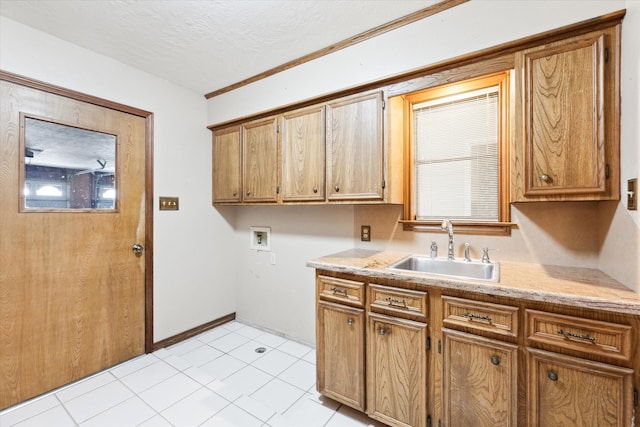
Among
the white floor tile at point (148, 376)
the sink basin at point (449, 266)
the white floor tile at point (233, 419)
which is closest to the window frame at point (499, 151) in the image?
the sink basin at point (449, 266)

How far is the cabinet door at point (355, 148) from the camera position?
1.91m

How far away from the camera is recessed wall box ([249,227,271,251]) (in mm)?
2934

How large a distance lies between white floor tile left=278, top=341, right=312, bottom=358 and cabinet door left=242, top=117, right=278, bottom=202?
4.51 feet

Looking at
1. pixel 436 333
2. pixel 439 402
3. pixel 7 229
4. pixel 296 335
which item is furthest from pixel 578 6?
pixel 7 229

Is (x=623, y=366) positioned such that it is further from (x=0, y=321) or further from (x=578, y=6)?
(x=0, y=321)

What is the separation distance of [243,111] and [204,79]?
452 millimetres

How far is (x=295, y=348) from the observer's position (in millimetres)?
2600

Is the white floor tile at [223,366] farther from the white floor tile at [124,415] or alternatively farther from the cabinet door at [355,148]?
the cabinet door at [355,148]

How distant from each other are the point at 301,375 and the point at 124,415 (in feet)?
3.78

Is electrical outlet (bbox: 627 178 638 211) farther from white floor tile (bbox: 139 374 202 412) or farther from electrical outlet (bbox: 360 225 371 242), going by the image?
white floor tile (bbox: 139 374 202 412)

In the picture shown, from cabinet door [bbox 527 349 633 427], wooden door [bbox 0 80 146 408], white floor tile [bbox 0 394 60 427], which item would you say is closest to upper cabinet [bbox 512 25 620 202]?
cabinet door [bbox 527 349 633 427]

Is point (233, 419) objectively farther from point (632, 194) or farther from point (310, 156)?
point (632, 194)

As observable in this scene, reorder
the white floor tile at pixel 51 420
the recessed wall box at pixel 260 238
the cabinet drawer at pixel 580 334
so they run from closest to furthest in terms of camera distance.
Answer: the cabinet drawer at pixel 580 334 < the white floor tile at pixel 51 420 < the recessed wall box at pixel 260 238

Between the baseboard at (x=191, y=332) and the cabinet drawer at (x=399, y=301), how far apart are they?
2075mm
